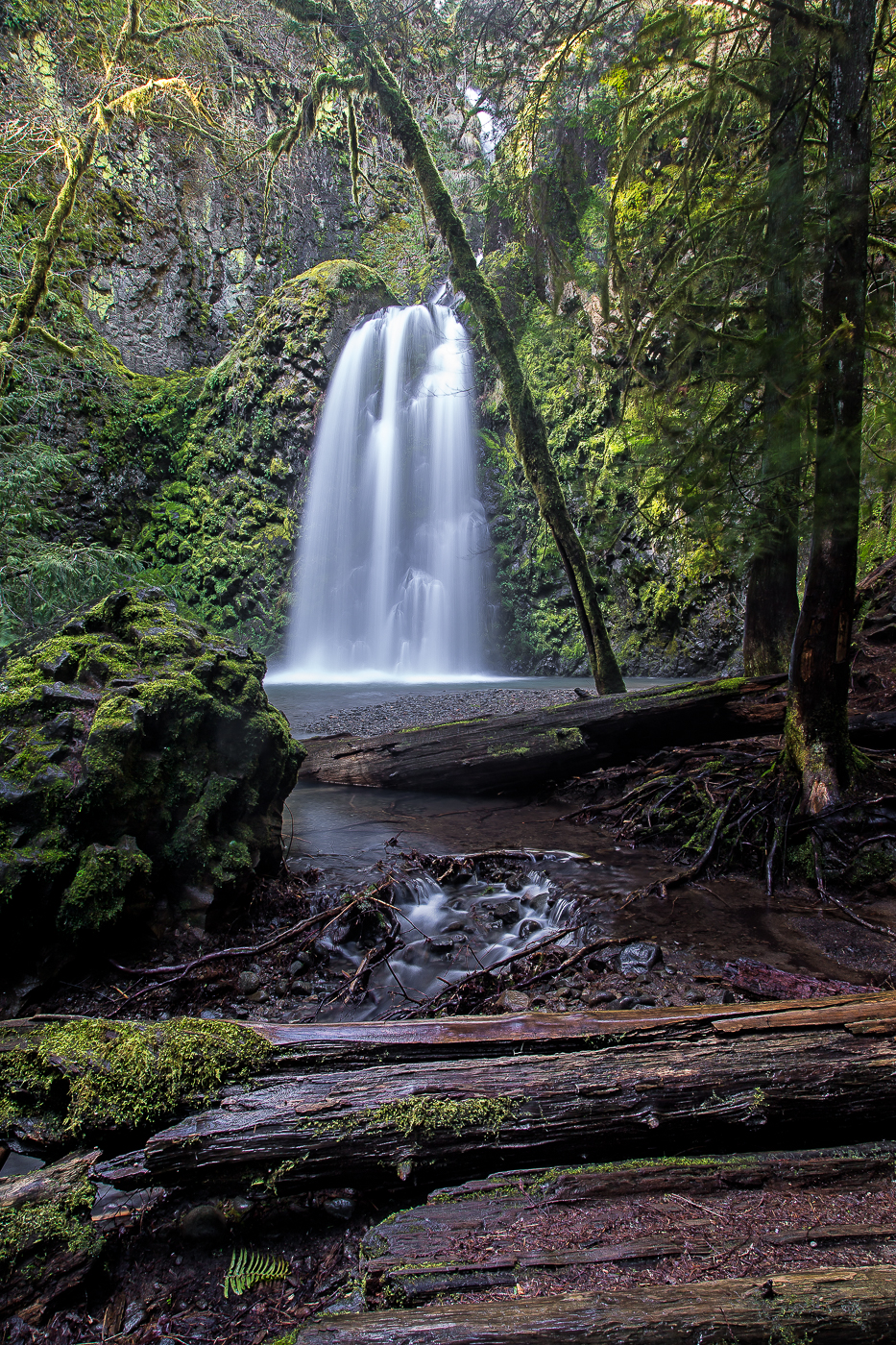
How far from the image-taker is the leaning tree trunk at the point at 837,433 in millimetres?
3227

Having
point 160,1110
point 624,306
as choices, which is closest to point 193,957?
point 160,1110

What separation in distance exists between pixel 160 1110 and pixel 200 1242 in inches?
11.6

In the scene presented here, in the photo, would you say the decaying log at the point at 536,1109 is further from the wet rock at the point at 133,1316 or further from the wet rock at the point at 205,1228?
the wet rock at the point at 133,1316

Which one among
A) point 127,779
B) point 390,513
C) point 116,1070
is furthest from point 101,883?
point 390,513

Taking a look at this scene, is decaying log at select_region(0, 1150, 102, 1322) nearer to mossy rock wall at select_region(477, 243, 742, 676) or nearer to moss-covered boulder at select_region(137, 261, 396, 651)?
mossy rock wall at select_region(477, 243, 742, 676)

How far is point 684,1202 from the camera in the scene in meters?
1.33

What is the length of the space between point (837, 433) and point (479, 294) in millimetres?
5588

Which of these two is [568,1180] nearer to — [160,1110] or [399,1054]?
[399,1054]

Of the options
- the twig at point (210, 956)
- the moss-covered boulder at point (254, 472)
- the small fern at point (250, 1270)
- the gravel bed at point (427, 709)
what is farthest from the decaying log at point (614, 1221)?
the moss-covered boulder at point (254, 472)

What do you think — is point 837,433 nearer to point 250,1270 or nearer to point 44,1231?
point 250,1270

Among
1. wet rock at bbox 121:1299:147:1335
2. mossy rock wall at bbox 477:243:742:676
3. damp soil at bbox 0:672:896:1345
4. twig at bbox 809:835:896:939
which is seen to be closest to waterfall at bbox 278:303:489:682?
mossy rock wall at bbox 477:243:742:676

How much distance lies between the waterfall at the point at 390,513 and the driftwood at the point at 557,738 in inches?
473

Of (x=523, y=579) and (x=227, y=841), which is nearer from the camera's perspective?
(x=227, y=841)

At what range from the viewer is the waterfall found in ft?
62.3
